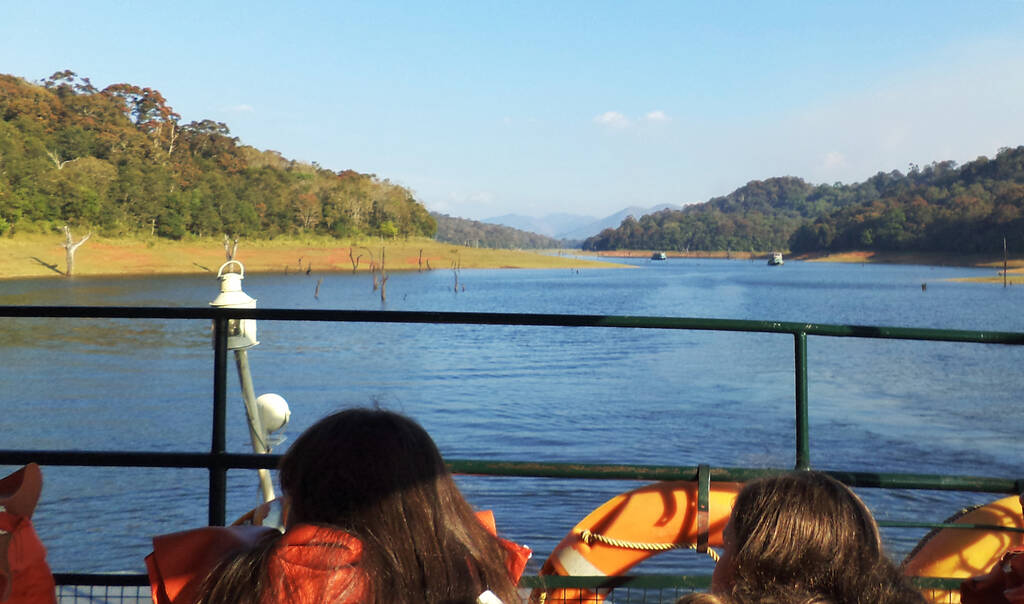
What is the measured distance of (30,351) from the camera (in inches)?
1012

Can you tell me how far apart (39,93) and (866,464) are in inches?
4676

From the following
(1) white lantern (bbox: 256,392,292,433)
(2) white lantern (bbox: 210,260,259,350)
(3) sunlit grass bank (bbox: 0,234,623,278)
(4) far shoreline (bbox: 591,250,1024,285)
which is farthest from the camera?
(4) far shoreline (bbox: 591,250,1024,285)

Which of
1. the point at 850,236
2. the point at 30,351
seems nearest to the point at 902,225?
the point at 850,236

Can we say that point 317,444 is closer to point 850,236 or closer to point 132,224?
point 132,224

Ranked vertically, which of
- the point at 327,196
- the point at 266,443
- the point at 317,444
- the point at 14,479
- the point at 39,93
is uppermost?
the point at 39,93

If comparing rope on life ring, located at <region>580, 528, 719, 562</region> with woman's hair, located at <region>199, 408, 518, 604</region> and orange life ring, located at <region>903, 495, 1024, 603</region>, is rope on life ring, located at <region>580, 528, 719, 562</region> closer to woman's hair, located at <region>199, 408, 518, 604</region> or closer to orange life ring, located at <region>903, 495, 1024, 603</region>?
orange life ring, located at <region>903, 495, 1024, 603</region>

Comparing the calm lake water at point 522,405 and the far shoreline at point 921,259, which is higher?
the far shoreline at point 921,259

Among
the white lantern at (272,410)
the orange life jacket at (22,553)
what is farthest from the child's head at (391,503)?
the white lantern at (272,410)

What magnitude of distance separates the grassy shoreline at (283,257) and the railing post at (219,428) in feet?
252

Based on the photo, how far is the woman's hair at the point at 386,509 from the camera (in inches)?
35.9

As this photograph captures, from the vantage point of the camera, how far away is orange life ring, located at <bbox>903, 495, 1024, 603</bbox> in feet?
7.03

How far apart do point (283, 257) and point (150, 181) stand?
1642 centimetres

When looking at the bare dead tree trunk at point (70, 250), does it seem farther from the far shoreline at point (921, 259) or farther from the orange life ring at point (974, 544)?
the orange life ring at point (974, 544)

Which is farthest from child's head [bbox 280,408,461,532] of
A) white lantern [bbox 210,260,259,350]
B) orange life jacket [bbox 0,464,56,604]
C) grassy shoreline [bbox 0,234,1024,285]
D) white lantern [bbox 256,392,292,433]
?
grassy shoreline [bbox 0,234,1024,285]
